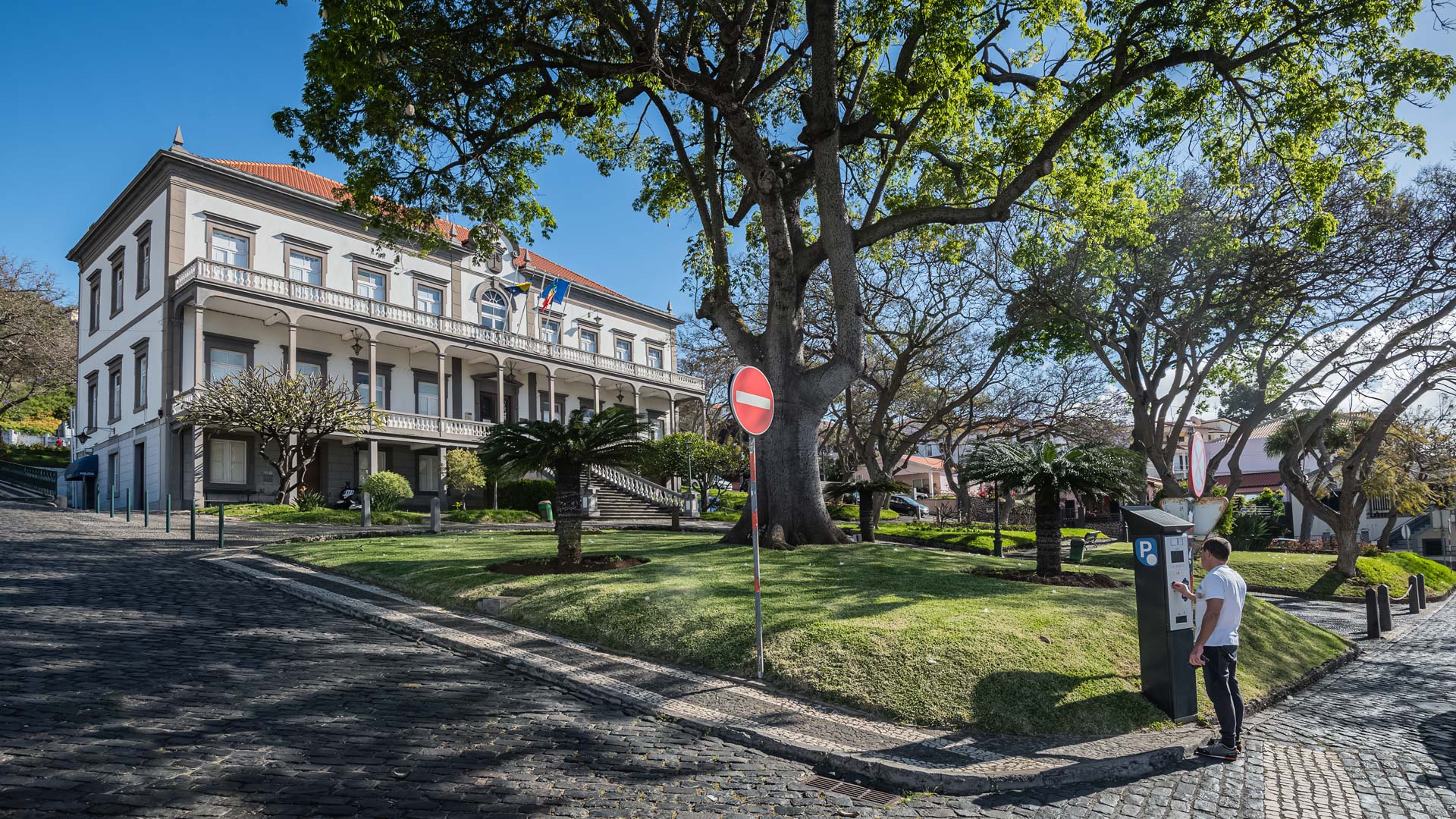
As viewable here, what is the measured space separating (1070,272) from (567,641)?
1548cm

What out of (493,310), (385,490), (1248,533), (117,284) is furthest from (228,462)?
(1248,533)

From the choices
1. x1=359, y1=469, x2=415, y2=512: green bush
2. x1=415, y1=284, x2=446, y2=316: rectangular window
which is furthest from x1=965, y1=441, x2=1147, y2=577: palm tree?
x1=415, y1=284, x2=446, y2=316: rectangular window

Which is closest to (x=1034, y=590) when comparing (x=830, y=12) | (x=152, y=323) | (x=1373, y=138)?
(x=830, y=12)

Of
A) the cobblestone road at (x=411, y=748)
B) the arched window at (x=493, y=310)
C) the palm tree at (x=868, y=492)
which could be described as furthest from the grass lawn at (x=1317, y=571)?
the arched window at (x=493, y=310)

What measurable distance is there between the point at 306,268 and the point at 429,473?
29.9 ft

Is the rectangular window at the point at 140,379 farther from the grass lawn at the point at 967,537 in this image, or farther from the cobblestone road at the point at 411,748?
the grass lawn at the point at 967,537

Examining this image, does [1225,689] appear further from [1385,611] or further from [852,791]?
[1385,611]

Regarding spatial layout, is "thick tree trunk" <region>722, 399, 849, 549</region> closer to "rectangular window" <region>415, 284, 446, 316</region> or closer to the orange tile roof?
Result: the orange tile roof

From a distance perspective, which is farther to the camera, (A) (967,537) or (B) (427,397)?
(B) (427,397)

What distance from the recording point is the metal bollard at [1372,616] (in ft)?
39.3

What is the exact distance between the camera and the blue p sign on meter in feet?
20.1

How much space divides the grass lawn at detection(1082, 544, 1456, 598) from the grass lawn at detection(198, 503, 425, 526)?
1823 centimetres

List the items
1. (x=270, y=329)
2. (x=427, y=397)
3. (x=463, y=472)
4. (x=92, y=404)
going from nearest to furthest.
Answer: (x=270, y=329)
(x=463, y=472)
(x=92, y=404)
(x=427, y=397)

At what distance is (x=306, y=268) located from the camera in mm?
30422
